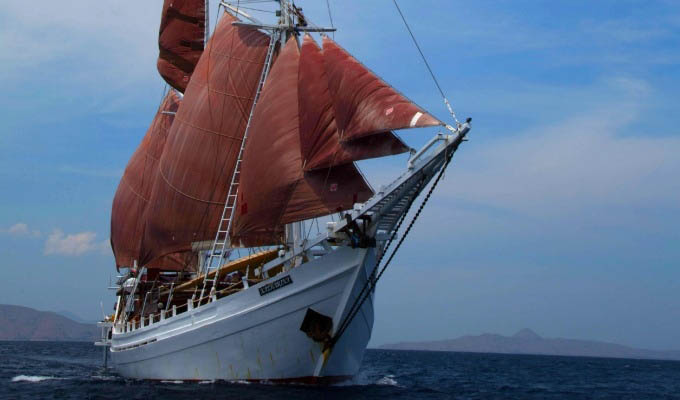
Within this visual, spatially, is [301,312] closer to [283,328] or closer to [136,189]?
[283,328]

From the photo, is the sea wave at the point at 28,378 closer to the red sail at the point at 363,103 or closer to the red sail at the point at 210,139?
the red sail at the point at 210,139

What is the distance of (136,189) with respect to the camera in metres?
47.0

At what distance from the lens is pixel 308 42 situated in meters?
29.9

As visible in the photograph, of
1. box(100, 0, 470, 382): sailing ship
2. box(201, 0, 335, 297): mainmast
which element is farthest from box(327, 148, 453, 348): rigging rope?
box(201, 0, 335, 297): mainmast

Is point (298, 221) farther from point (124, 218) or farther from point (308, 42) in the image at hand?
point (124, 218)

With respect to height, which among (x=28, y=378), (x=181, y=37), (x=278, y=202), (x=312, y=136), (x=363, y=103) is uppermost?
(x=181, y=37)

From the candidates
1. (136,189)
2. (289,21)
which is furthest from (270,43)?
(136,189)

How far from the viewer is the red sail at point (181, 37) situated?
45.1 meters

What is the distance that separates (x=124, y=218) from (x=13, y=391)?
57.7 ft

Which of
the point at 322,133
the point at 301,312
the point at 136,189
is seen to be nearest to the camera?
the point at 301,312

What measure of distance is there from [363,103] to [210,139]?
11810mm

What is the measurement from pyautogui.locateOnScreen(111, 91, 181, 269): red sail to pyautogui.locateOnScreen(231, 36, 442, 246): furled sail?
17620 mm

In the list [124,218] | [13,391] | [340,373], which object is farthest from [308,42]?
[124,218]

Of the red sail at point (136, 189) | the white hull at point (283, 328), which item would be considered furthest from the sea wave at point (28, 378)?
the white hull at point (283, 328)
